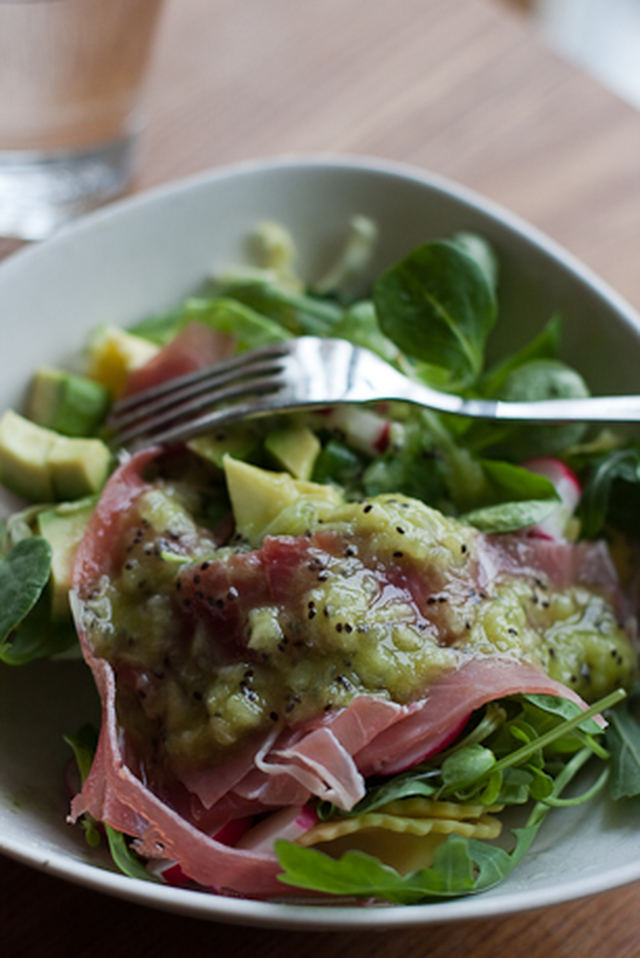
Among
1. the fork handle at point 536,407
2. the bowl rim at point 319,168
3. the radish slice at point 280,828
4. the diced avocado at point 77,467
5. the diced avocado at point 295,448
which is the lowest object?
the radish slice at point 280,828

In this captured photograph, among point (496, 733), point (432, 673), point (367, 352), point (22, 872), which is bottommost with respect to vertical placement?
point (22, 872)

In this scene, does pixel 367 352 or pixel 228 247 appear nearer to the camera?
pixel 367 352

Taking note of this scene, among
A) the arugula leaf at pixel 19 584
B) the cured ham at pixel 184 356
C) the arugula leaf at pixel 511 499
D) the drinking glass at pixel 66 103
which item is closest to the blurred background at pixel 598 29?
the drinking glass at pixel 66 103

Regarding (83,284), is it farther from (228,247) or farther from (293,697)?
(293,697)

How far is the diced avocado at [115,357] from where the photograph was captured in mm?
2121

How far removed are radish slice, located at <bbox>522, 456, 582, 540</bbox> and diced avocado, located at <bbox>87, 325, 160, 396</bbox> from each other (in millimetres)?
797

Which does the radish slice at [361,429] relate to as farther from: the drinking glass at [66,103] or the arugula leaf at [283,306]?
the drinking glass at [66,103]

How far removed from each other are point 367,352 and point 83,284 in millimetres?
610

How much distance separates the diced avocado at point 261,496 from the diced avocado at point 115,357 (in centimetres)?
45

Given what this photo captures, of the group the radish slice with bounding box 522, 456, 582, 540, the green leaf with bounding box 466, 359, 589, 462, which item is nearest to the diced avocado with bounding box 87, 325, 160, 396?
the green leaf with bounding box 466, 359, 589, 462

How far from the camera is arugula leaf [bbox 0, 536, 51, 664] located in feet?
5.39

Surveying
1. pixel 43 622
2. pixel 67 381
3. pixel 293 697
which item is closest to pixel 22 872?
pixel 43 622

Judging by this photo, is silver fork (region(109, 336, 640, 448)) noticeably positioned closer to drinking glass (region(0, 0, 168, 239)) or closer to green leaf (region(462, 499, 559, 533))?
green leaf (region(462, 499, 559, 533))

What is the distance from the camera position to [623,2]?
5.21 m
